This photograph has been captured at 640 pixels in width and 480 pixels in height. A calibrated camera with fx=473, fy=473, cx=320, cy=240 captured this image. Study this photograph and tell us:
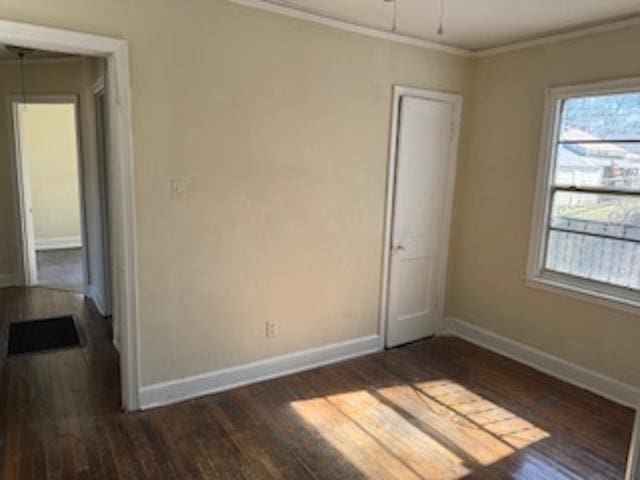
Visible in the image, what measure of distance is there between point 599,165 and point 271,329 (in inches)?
104

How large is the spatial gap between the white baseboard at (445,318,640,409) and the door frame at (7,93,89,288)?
4014mm

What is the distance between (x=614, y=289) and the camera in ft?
11.0

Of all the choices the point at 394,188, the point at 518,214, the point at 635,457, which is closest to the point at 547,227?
the point at 518,214

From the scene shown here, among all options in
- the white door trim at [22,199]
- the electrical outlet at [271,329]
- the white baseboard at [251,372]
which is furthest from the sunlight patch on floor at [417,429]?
the white door trim at [22,199]

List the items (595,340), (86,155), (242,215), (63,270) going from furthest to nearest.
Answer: (63,270), (86,155), (595,340), (242,215)

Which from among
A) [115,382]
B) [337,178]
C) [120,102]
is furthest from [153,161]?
[115,382]

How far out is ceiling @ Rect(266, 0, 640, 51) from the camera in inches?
115

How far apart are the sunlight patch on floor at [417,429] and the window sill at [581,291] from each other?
104cm

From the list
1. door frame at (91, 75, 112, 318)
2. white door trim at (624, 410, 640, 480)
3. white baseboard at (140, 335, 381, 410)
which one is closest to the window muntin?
white baseboard at (140, 335, 381, 410)

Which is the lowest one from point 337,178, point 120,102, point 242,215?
point 242,215

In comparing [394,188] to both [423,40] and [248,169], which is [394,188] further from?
[248,169]

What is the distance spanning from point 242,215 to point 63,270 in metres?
4.32

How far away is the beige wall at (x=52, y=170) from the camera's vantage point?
7.15 metres

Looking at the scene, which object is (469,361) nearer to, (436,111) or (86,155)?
(436,111)
